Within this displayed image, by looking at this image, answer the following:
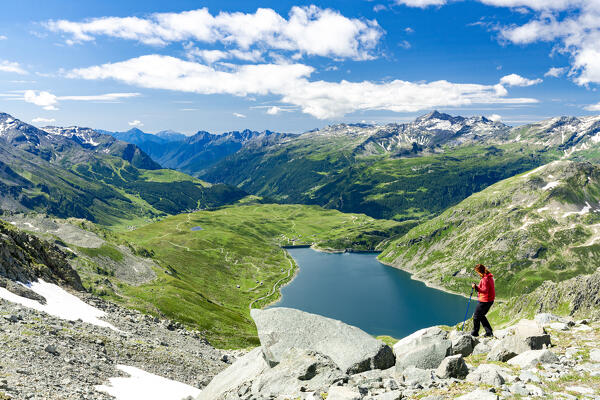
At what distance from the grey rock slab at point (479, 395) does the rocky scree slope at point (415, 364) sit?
0.13 ft

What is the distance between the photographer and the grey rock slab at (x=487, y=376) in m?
16.0

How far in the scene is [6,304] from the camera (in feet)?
128

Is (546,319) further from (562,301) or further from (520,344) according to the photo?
(562,301)

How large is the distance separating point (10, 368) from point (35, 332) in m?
9.06

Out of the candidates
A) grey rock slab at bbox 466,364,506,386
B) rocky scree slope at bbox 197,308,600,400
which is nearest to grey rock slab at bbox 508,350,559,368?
rocky scree slope at bbox 197,308,600,400

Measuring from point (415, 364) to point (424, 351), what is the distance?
962 mm

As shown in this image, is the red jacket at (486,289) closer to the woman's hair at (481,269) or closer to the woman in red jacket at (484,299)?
the woman in red jacket at (484,299)

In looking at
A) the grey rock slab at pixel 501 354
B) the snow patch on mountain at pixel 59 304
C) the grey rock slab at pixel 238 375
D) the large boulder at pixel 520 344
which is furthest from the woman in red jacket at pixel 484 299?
the snow patch on mountain at pixel 59 304

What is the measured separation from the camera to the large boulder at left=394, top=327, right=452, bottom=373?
71.0ft

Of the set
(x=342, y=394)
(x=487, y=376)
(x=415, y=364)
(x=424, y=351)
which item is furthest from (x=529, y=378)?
(x=342, y=394)

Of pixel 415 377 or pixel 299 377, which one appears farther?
pixel 299 377

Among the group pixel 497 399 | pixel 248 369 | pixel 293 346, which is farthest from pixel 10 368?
pixel 497 399

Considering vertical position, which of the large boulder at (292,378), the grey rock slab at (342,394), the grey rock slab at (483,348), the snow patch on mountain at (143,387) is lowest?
the snow patch on mountain at (143,387)

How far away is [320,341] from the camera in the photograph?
25078 millimetres
